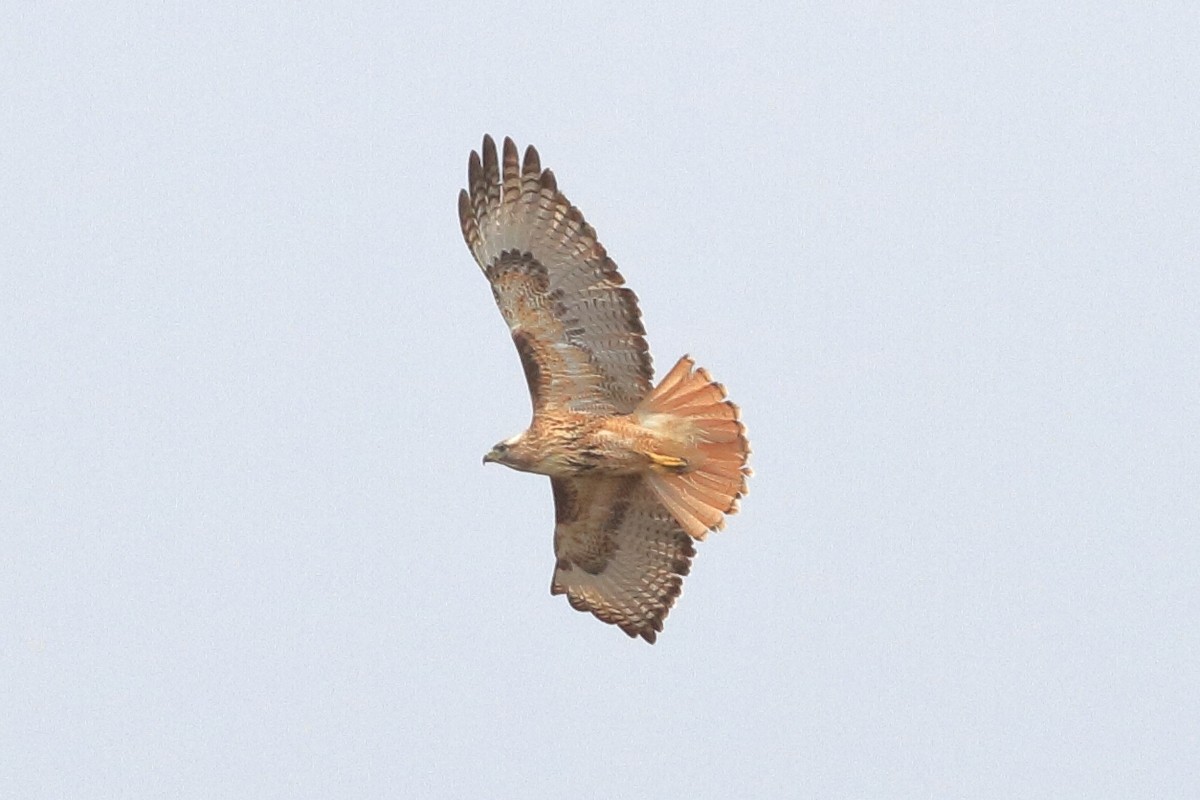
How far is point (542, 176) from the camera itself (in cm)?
1249

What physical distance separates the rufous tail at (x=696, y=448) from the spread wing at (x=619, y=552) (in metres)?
0.41

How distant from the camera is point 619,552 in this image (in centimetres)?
1326

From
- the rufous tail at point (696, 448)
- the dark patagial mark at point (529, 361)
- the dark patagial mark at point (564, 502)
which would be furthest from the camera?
the dark patagial mark at point (564, 502)

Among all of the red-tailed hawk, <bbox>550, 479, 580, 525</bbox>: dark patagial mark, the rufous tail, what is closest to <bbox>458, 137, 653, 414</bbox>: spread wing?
the red-tailed hawk

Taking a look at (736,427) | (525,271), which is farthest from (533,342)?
(736,427)

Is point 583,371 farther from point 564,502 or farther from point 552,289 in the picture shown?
point 564,502

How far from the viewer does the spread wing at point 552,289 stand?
40.6 ft

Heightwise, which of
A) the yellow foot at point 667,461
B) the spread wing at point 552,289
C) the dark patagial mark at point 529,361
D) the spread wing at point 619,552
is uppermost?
the spread wing at point 552,289

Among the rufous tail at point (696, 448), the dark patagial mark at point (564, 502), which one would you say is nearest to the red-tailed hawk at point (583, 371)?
the rufous tail at point (696, 448)

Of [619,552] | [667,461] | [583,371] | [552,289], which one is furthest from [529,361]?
[619,552]

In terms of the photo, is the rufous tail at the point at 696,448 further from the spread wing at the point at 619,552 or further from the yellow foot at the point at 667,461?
the spread wing at the point at 619,552

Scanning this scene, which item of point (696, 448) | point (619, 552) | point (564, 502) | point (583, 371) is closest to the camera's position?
point (696, 448)

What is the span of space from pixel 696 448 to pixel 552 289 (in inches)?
42.6

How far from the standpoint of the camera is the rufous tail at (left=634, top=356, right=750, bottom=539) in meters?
12.2
